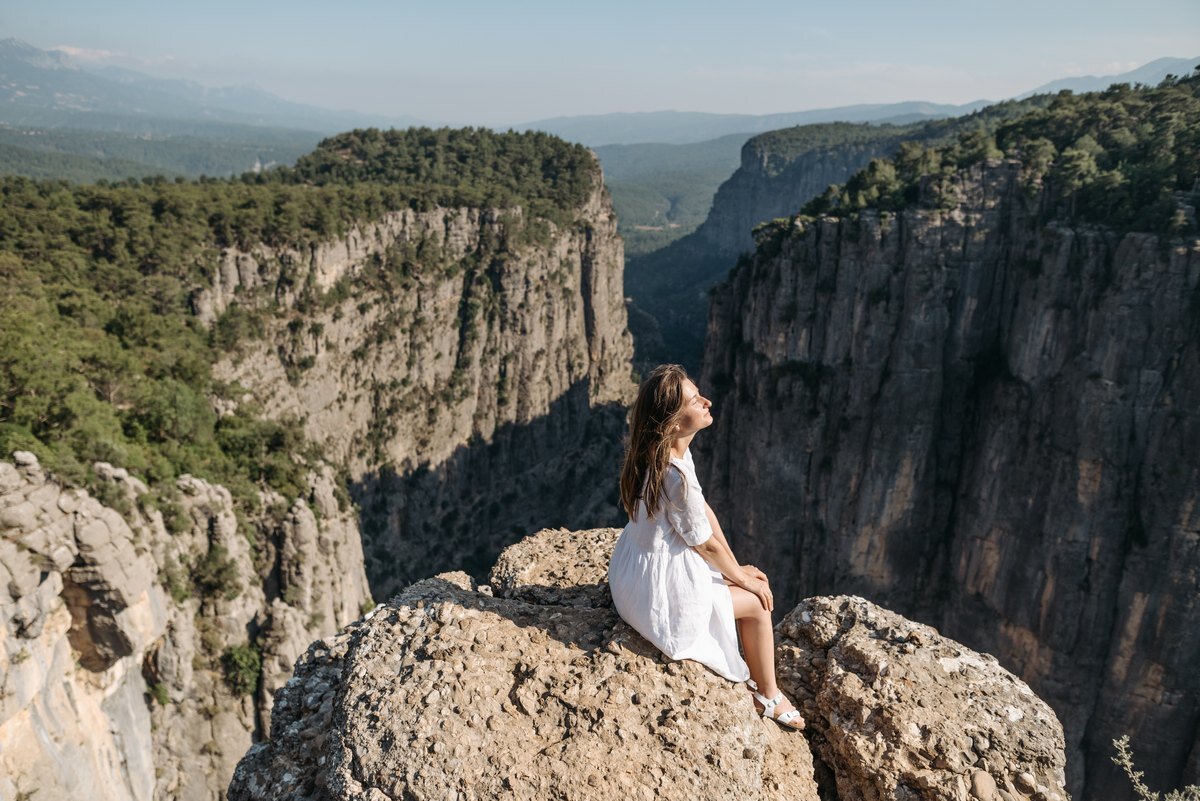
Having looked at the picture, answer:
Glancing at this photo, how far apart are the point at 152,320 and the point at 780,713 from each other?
33367mm

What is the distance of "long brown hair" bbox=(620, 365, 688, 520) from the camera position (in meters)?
6.06

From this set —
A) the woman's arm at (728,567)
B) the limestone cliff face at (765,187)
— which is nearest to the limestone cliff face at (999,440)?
the woman's arm at (728,567)

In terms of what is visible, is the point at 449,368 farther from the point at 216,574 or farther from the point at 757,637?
the point at 757,637

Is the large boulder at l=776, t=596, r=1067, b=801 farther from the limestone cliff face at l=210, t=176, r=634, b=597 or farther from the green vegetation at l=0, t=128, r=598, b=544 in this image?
the limestone cliff face at l=210, t=176, r=634, b=597

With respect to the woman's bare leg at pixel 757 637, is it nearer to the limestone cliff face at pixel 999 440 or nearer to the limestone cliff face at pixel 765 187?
the limestone cliff face at pixel 999 440

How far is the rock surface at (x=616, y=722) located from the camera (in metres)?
5.46

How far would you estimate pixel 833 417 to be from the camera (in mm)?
38219

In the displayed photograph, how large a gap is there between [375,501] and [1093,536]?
41556 mm

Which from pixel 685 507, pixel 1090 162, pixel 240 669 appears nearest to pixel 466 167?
pixel 1090 162

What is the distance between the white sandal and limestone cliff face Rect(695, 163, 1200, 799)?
2959cm

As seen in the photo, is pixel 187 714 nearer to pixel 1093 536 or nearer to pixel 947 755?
pixel 947 755

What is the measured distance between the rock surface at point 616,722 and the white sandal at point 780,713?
0.29ft

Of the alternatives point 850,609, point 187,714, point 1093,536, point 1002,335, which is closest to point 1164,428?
point 1093,536

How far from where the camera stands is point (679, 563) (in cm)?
612
